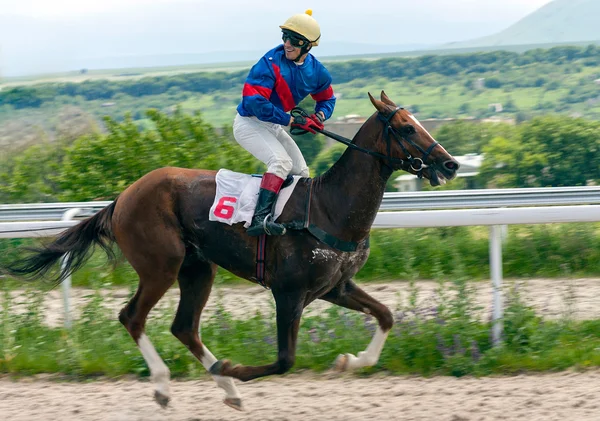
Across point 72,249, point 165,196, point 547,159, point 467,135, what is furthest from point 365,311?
point 467,135

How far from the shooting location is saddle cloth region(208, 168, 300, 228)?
467 centimetres

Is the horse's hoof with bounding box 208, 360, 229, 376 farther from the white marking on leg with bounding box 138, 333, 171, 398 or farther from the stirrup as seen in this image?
the stirrup

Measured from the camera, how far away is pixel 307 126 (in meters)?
4.64

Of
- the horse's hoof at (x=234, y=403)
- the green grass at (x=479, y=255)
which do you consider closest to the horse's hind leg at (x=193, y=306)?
the horse's hoof at (x=234, y=403)

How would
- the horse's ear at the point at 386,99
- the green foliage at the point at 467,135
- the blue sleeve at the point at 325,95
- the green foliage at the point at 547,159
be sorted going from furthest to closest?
1. the green foliage at the point at 467,135
2. the green foliage at the point at 547,159
3. the blue sleeve at the point at 325,95
4. the horse's ear at the point at 386,99

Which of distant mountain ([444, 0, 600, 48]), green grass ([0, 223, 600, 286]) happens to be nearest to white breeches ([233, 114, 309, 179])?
green grass ([0, 223, 600, 286])

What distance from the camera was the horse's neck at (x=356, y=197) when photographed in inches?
181

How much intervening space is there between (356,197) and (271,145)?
61 centimetres

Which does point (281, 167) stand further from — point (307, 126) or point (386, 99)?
point (386, 99)

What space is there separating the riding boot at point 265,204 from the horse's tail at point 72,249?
1053mm

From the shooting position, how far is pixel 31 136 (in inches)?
813

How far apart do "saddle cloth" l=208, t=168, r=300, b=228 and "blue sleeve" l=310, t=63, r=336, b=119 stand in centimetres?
48

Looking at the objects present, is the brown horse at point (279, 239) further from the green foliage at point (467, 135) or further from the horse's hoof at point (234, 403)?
the green foliage at point (467, 135)

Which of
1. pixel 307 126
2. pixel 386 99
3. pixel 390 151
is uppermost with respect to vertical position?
pixel 386 99
